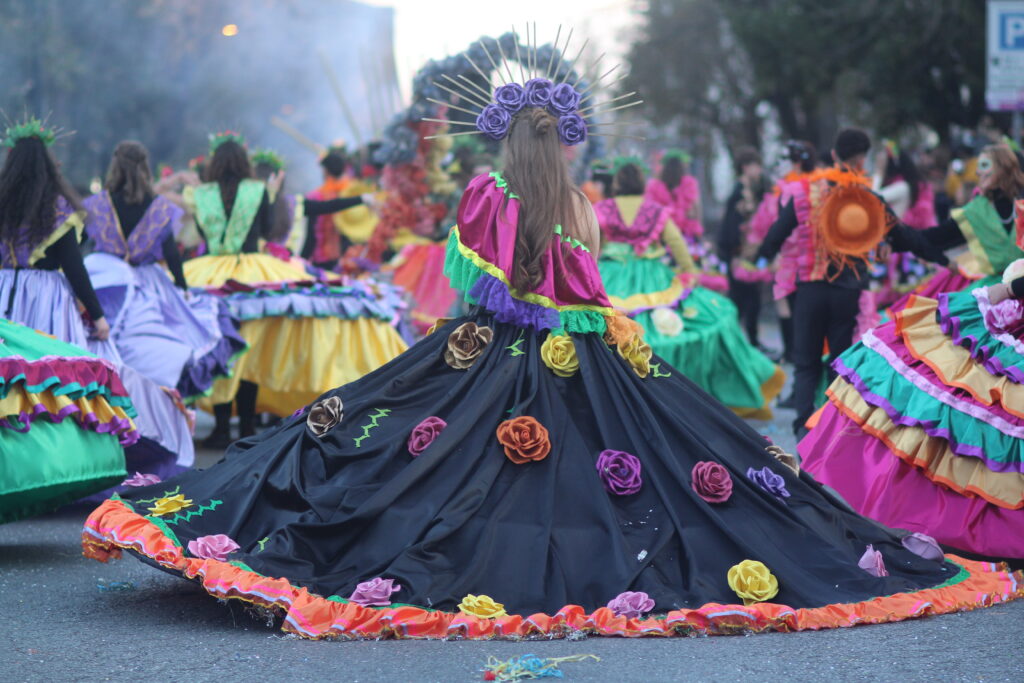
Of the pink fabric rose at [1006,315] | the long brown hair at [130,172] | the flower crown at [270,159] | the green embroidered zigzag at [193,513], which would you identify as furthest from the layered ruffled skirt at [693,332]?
the green embroidered zigzag at [193,513]

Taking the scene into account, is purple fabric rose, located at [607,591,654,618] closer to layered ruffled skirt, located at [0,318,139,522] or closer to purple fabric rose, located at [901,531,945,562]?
purple fabric rose, located at [901,531,945,562]

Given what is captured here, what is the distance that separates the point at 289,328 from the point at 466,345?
4.34m

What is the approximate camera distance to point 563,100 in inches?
214

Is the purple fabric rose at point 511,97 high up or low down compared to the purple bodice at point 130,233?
up

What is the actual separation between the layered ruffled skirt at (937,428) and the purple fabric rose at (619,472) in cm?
157

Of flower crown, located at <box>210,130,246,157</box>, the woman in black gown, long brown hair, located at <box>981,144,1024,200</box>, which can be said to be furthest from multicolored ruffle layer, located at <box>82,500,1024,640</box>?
flower crown, located at <box>210,130,246,157</box>

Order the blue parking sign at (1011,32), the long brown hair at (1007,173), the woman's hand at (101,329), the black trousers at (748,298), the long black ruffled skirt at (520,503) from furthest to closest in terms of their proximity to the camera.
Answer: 1. the black trousers at (748,298)
2. the blue parking sign at (1011,32)
3. the woman's hand at (101,329)
4. the long brown hair at (1007,173)
5. the long black ruffled skirt at (520,503)

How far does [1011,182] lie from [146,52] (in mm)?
29911

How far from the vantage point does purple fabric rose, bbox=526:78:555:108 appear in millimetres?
5402

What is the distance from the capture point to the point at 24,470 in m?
5.51

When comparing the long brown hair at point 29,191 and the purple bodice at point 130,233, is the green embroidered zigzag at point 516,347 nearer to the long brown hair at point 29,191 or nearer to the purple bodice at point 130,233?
the long brown hair at point 29,191

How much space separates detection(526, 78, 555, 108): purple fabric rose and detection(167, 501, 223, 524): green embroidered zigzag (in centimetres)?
205

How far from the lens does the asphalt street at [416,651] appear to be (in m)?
4.01

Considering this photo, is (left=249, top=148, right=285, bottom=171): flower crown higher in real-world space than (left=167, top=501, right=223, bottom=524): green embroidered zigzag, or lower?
higher
